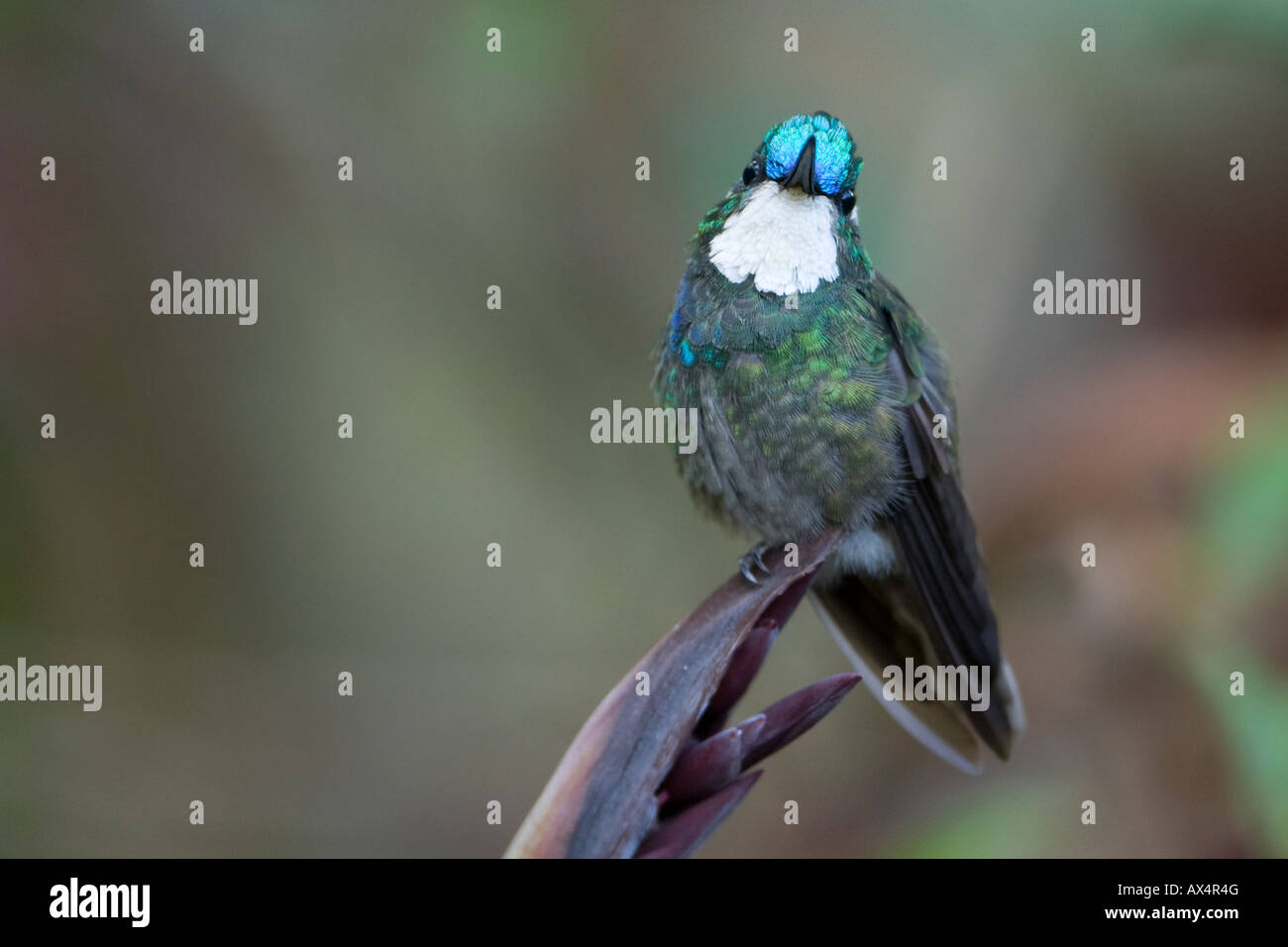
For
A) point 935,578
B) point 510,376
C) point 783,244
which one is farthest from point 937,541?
point 510,376

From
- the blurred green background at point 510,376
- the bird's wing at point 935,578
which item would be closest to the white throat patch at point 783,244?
the bird's wing at point 935,578

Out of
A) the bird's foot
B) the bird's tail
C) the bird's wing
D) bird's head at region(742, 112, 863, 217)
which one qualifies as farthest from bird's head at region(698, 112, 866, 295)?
the bird's tail

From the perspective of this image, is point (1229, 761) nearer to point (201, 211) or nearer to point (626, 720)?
point (626, 720)

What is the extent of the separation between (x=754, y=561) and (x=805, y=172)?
0.58 metres

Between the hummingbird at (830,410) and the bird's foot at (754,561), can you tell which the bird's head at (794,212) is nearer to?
the hummingbird at (830,410)

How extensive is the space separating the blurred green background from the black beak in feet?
2.26

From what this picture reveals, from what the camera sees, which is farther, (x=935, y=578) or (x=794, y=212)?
(x=935, y=578)

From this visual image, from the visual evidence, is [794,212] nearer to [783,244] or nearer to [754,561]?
[783,244]

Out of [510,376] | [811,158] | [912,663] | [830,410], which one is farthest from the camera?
[510,376]

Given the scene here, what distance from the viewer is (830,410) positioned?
1.67m

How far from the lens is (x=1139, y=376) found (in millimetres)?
2219

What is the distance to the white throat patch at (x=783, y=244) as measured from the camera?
64.1 inches

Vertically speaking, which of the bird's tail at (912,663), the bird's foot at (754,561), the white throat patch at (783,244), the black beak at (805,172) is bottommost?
the bird's tail at (912,663)

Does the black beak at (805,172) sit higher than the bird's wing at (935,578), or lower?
higher
